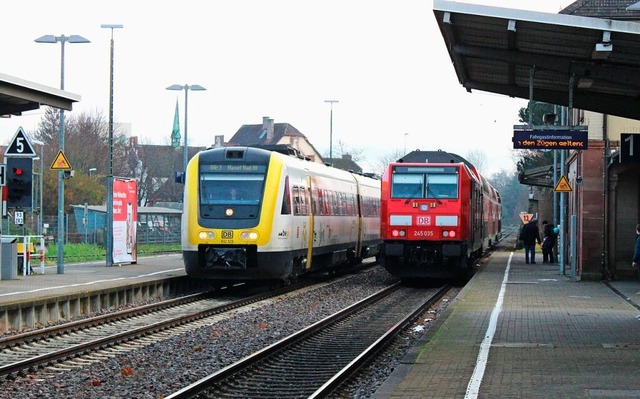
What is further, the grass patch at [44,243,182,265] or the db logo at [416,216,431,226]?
the grass patch at [44,243,182,265]

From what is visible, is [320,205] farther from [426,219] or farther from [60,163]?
[60,163]

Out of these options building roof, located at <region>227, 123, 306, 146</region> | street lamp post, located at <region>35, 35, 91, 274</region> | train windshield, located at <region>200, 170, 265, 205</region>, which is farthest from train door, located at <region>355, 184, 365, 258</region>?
building roof, located at <region>227, 123, 306, 146</region>

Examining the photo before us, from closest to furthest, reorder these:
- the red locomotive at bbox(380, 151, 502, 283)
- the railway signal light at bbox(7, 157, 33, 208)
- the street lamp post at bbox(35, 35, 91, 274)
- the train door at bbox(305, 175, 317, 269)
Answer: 1. the railway signal light at bbox(7, 157, 33, 208)
2. the train door at bbox(305, 175, 317, 269)
3. the red locomotive at bbox(380, 151, 502, 283)
4. the street lamp post at bbox(35, 35, 91, 274)

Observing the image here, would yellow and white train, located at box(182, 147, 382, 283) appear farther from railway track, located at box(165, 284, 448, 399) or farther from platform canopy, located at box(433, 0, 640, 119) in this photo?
platform canopy, located at box(433, 0, 640, 119)

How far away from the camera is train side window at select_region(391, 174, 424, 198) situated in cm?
2659

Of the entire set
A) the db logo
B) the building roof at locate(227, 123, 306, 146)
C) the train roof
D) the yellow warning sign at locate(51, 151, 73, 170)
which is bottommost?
the db logo

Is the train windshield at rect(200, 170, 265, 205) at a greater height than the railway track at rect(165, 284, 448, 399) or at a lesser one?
greater

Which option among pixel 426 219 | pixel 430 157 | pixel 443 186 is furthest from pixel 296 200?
pixel 430 157

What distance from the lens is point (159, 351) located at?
1409 centimetres

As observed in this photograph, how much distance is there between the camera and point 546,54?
1590cm

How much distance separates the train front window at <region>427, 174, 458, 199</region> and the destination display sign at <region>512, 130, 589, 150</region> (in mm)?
5714

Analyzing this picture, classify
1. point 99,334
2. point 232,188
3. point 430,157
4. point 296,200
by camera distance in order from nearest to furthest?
1. point 99,334
2. point 232,188
3. point 296,200
4. point 430,157

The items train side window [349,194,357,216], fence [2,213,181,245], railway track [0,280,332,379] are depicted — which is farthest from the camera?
fence [2,213,181,245]

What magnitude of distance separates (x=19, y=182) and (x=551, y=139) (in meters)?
11.5
